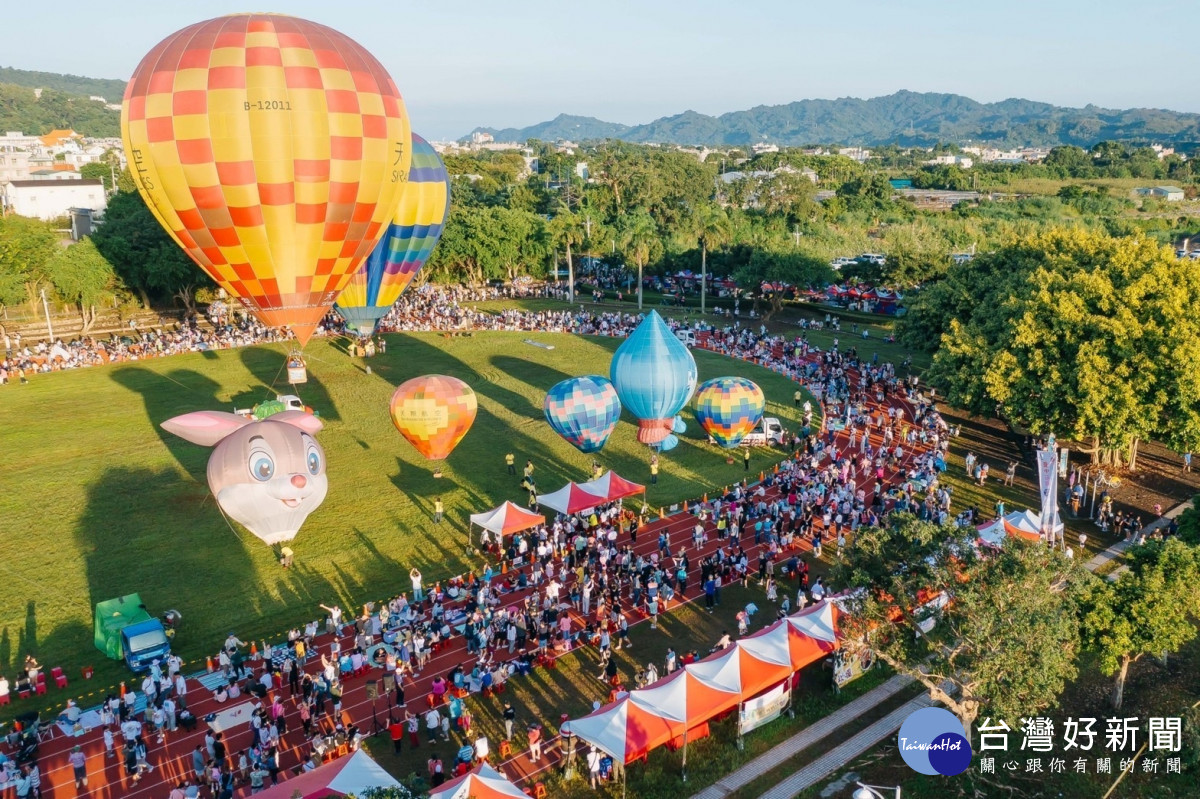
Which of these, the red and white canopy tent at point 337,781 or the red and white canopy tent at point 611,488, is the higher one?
the red and white canopy tent at point 611,488

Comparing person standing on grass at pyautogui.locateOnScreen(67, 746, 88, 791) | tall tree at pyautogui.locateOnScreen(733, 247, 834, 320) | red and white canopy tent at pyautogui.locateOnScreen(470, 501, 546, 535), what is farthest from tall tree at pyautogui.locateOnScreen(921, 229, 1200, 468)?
person standing on grass at pyautogui.locateOnScreen(67, 746, 88, 791)

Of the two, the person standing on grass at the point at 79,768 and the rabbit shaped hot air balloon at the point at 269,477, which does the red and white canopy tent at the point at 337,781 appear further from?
the rabbit shaped hot air balloon at the point at 269,477

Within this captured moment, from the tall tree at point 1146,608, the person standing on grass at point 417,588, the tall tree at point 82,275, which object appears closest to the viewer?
the tall tree at point 1146,608

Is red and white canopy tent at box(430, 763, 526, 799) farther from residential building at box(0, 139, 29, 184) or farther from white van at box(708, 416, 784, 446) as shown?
residential building at box(0, 139, 29, 184)

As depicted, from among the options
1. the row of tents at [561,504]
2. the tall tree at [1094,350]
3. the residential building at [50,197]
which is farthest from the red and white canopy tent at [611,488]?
the residential building at [50,197]

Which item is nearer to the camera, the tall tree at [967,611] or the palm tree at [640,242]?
the tall tree at [967,611]
